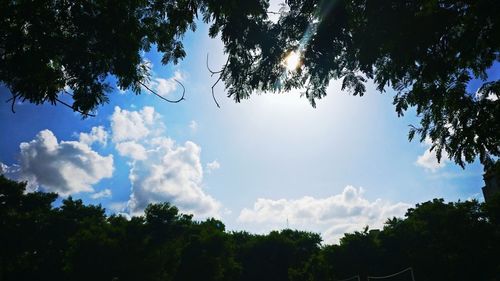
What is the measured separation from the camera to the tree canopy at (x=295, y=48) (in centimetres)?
485

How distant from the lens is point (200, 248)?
41.4 metres

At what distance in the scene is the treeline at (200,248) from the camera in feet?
107

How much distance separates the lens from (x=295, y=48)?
725cm

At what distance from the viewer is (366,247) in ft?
134

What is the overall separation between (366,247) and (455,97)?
38645 mm

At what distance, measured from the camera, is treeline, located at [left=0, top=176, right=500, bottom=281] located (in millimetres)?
32625

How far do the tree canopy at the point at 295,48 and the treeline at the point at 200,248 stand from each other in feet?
97.4

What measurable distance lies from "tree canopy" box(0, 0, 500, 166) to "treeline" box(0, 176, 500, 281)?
97.4 feet

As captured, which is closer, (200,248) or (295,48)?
(295,48)

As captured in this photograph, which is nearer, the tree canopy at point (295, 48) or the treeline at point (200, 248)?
the tree canopy at point (295, 48)

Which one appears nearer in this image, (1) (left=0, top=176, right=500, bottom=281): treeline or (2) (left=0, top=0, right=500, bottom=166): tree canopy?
(2) (left=0, top=0, right=500, bottom=166): tree canopy

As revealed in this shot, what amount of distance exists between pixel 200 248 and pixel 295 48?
37.8m

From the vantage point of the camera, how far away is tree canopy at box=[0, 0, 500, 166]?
4.85m

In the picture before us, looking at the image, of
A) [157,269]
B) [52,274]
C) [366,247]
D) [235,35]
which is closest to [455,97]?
[235,35]
